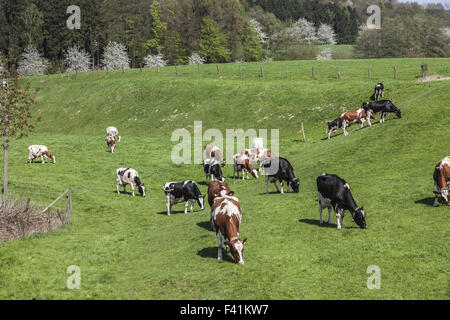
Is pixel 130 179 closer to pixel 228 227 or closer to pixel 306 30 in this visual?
pixel 228 227

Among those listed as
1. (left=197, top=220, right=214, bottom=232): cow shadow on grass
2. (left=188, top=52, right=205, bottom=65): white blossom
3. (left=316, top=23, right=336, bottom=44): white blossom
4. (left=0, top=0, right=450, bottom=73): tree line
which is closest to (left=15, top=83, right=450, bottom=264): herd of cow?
(left=197, top=220, right=214, bottom=232): cow shadow on grass

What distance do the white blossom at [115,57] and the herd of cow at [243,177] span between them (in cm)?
7718

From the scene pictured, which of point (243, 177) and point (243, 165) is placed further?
point (243, 165)

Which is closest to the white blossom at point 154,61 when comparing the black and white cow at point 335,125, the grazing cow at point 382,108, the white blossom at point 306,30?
the white blossom at point 306,30

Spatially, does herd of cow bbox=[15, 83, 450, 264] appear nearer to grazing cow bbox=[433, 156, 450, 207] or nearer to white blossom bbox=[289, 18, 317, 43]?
grazing cow bbox=[433, 156, 450, 207]

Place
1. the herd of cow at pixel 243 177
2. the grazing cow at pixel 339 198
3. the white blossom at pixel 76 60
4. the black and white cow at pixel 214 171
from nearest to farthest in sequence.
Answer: the herd of cow at pixel 243 177, the grazing cow at pixel 339 198, the black and white cow at pixel 214 171, the white blossom at pixel 76 60

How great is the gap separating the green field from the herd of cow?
0.80m

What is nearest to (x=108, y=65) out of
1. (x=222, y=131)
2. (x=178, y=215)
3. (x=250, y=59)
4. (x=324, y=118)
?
(x=250, y=59)

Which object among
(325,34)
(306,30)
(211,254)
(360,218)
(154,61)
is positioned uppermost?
(306,30)

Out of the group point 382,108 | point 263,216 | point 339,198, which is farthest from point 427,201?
point 382,108

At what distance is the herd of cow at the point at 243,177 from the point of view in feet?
58.5

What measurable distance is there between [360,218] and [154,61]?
347 feet

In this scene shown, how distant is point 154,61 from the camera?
119250 millimetres

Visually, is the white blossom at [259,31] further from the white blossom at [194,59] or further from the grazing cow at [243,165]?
the grazing cow at [243,165]
